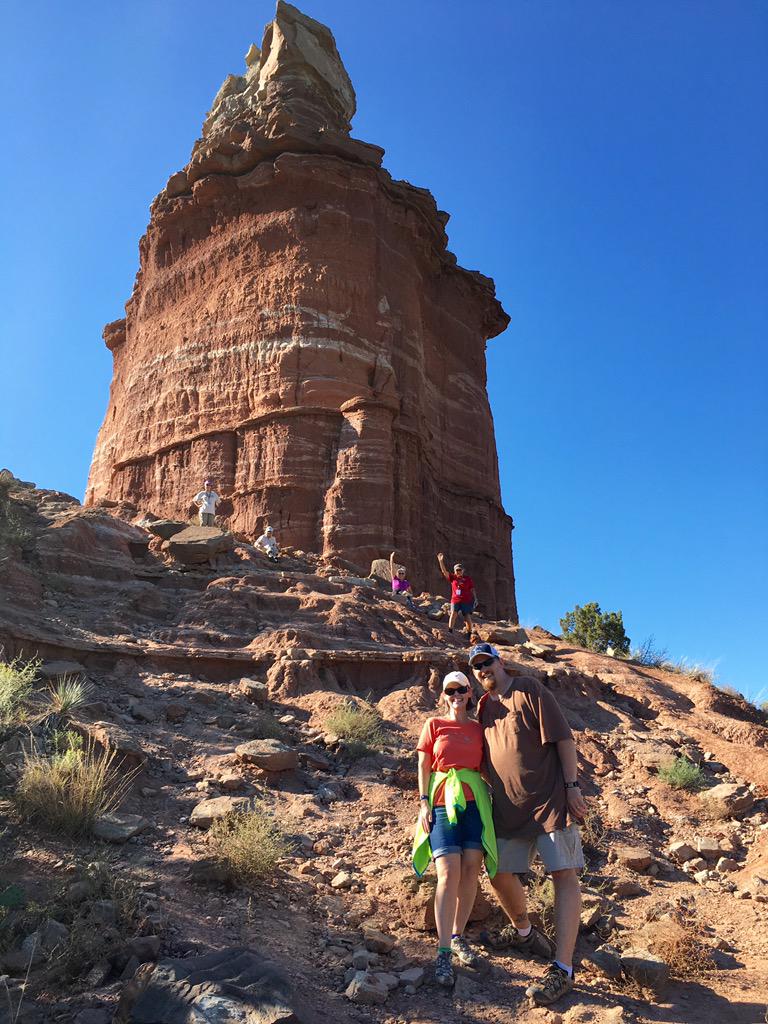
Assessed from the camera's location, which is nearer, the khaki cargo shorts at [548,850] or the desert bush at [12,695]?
the khaki cargo shorts at [548,850]

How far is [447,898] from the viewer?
476cm

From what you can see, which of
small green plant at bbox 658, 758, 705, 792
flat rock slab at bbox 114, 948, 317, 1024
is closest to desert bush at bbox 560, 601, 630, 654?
small green plant at bbox 658, 758, 705, 792

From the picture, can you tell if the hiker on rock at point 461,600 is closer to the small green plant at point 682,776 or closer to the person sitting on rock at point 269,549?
the person sitting on rock at point 269,549

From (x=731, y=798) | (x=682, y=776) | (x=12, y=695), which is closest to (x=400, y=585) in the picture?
(x=682, y=776)

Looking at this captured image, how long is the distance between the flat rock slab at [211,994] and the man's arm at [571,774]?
197cm

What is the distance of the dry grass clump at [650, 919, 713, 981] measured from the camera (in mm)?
5234

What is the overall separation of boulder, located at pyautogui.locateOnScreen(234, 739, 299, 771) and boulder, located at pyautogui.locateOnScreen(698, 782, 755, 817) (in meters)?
5.16

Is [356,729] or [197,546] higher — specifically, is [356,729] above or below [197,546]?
below

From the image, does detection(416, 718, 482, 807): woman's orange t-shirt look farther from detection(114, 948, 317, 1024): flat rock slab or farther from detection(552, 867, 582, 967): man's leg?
detection(114, 948, 317, 1024): flat rock slab

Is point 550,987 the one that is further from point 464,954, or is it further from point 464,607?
A: point 464,607

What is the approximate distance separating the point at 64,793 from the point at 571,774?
379 centimetres

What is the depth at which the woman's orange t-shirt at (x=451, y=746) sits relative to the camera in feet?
16.8

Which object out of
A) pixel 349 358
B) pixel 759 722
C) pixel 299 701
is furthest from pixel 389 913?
pixel 349 358

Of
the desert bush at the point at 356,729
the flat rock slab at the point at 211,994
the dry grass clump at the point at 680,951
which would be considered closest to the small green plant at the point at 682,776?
the desert bush at the point at 356,729
